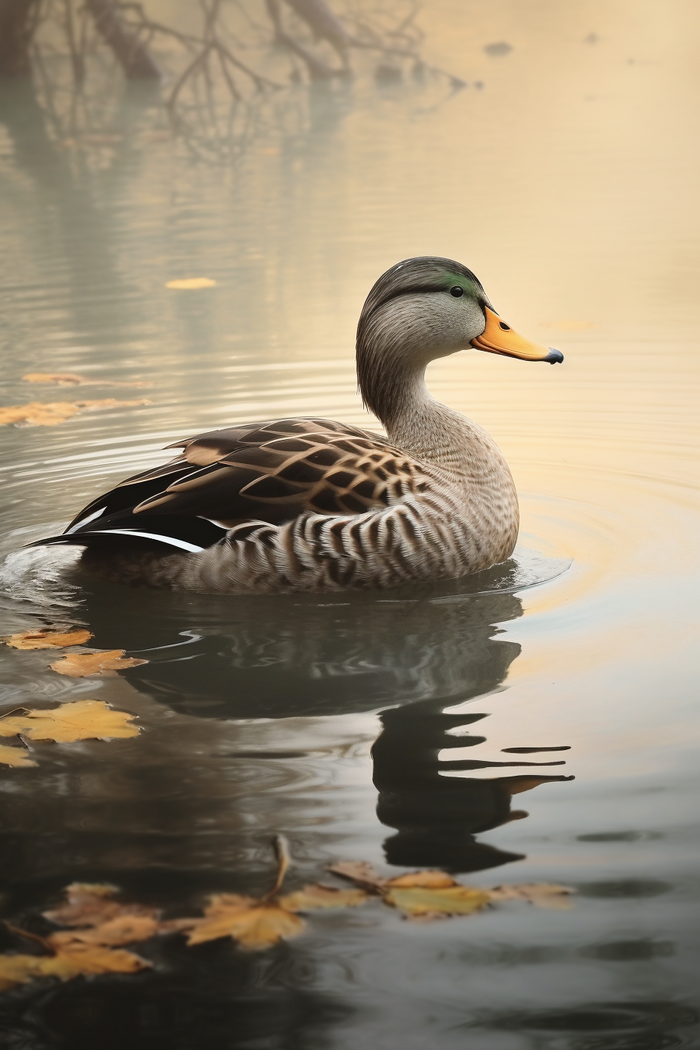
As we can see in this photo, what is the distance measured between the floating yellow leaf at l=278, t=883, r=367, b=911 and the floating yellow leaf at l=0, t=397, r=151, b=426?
5.55 m

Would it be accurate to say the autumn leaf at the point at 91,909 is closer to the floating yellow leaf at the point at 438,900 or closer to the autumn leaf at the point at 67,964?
the autumn leaf at the point at 67,964

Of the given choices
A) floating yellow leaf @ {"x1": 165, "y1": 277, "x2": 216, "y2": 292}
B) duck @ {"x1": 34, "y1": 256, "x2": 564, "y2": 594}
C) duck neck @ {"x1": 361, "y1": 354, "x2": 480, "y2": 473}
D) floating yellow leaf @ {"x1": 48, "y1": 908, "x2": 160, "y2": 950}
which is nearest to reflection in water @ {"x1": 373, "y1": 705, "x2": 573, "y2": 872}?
floating yellow leaf @ {"x1": 48, "y1": 908, "x2": 160, "y2": 950}

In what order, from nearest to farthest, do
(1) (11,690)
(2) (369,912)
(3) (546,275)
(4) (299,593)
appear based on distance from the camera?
(2) (369,912)
(1) (11,690)
(4) (299,593)
(3) (546,275)

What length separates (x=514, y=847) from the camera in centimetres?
359

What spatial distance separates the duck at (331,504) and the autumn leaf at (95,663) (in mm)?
618

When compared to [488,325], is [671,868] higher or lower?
lower

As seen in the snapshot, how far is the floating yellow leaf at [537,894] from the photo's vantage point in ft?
11.0

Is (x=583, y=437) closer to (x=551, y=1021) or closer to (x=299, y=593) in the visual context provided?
(x=299, y=593)

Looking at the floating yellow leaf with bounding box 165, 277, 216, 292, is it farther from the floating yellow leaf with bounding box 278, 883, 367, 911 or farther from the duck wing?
the floating yellow leaf with bounding box 278, 883, 367, 911

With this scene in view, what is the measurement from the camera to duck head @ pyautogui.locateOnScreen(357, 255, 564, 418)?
20.0 feet

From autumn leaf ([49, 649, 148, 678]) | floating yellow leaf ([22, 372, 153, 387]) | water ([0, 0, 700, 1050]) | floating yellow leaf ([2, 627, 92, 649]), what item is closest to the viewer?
water ([0, 0, 700, 1050])

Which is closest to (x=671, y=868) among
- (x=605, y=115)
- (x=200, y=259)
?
(x=200, y=259)

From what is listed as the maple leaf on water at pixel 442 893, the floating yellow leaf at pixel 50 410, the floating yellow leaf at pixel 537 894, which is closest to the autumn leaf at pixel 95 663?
the maple leaf on water at pixel 442 893

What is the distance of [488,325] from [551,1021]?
3.89 meters
